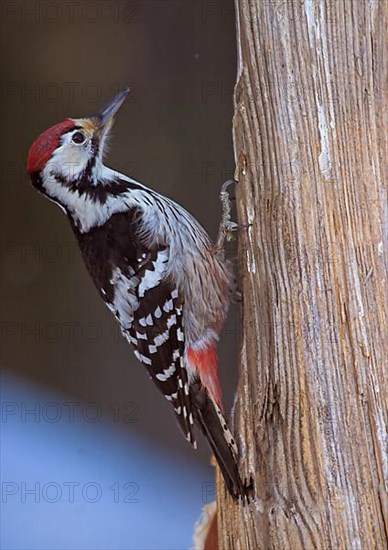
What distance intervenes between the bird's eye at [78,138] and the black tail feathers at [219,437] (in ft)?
2.61

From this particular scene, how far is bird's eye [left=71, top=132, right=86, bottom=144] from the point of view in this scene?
2.23 m

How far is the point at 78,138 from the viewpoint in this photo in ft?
7.35

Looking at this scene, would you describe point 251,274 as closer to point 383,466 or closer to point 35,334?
point 383,466

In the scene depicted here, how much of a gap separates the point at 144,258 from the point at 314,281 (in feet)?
2.25

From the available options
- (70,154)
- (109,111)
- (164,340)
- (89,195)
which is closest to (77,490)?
(164,340)

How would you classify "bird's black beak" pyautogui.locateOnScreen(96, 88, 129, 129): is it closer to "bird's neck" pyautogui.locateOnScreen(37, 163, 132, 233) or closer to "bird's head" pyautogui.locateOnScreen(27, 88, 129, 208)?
"bird's head" pyautogui.locateOnScreen(27, 88, 129, 208)

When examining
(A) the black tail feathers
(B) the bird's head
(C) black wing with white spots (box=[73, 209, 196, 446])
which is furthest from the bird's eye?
(A) the black tail feathers

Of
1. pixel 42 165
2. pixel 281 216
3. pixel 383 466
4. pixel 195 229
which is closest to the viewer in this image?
pixel 383 466

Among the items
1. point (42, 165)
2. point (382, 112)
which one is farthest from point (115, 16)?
point (382, 112)

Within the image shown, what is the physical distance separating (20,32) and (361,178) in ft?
5.04

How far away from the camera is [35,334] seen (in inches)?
111

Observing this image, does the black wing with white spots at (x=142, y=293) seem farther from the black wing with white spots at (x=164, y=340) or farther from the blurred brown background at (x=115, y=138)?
the blurred brown background at (x=115, y=138)

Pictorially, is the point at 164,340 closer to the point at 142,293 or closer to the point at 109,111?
the point at 142,293

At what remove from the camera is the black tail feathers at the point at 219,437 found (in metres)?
1.82
